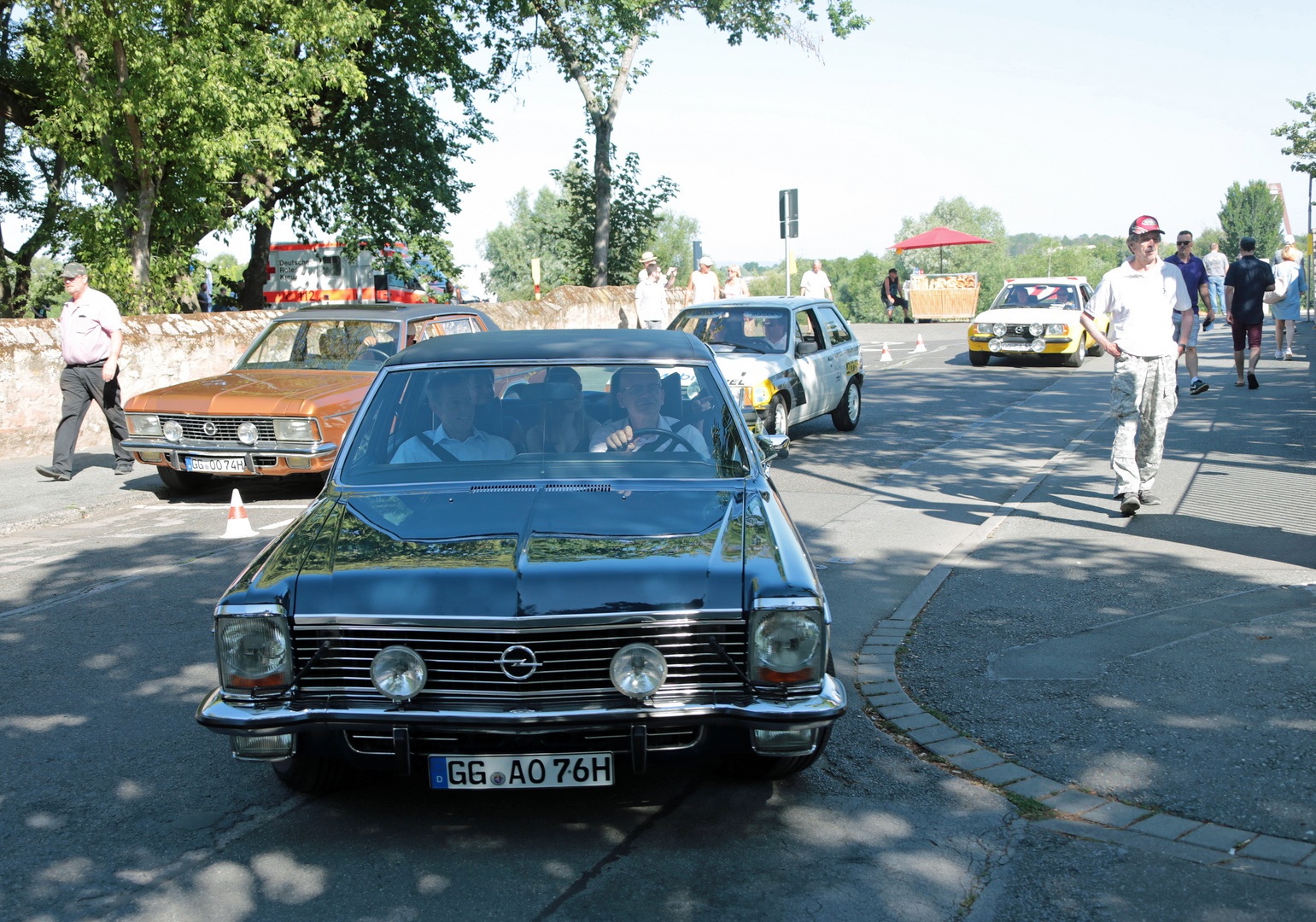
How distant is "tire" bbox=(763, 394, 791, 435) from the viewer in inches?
475

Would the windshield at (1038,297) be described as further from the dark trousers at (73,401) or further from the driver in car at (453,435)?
the driver in car at (453,435)

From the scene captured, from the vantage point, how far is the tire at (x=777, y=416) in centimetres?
1206

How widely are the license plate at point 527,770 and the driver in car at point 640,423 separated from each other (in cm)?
162

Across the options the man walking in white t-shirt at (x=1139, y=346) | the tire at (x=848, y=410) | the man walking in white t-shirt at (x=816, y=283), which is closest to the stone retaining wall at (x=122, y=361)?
the tire at (x=848, y=410)

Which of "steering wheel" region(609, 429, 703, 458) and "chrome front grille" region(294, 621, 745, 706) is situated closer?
"chrome front grille" region(294, 621, 745, 706)

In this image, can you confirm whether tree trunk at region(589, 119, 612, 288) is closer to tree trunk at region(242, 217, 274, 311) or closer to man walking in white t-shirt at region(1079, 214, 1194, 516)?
tree trunk at region(242, 217, 274, 311)

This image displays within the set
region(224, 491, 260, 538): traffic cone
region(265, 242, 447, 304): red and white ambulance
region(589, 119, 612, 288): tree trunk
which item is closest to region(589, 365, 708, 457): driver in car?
region(224, 491, 260, 538): traffic cone

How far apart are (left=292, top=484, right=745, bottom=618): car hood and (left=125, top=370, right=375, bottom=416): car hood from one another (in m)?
5.66

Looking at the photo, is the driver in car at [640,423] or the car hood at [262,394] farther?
the car hood at [262,394]

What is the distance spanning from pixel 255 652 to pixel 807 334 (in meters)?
10.6

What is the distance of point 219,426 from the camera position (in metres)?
9.93

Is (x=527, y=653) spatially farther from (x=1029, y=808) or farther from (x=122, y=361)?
(x=122, y=361)

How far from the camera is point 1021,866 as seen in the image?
11.4 ft

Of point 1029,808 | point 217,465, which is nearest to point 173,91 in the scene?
point 217,465
